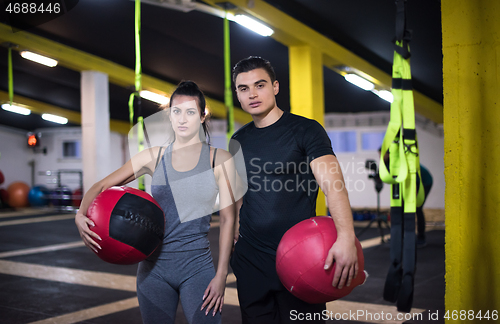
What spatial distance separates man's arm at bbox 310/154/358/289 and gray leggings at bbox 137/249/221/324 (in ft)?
1.80

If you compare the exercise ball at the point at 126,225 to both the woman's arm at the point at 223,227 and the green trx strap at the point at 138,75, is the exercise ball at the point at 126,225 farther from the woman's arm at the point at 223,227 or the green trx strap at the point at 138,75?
the green trx strap at the point at 138,75

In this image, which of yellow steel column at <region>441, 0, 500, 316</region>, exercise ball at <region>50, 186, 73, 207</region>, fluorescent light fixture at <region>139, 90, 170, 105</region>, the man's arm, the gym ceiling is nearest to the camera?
the man's arm

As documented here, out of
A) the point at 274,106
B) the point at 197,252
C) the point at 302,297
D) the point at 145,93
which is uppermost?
the point at 145,93

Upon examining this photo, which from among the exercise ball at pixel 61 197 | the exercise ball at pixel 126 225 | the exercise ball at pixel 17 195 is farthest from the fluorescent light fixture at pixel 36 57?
the exercise ball at pixel 126 225

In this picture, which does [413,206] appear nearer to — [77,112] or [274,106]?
[274,106]

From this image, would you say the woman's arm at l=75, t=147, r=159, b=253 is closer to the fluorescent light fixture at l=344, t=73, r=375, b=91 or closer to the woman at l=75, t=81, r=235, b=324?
the woman at l=75, t=81, r=235, b=324

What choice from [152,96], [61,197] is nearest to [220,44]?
[152,96]

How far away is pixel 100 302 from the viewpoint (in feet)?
12.2

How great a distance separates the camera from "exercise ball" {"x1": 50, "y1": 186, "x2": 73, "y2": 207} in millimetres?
13582

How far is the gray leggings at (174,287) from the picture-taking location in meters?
1.66

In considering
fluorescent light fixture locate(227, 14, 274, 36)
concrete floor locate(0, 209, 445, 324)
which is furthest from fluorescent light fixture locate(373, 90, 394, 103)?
fluorescent light fixture locate(227, 14, 274, 36)

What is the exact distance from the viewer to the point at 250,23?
593cm

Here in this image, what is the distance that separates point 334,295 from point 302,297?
0.39 feet

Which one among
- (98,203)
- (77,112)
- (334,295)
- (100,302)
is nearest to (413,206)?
(334,295)
